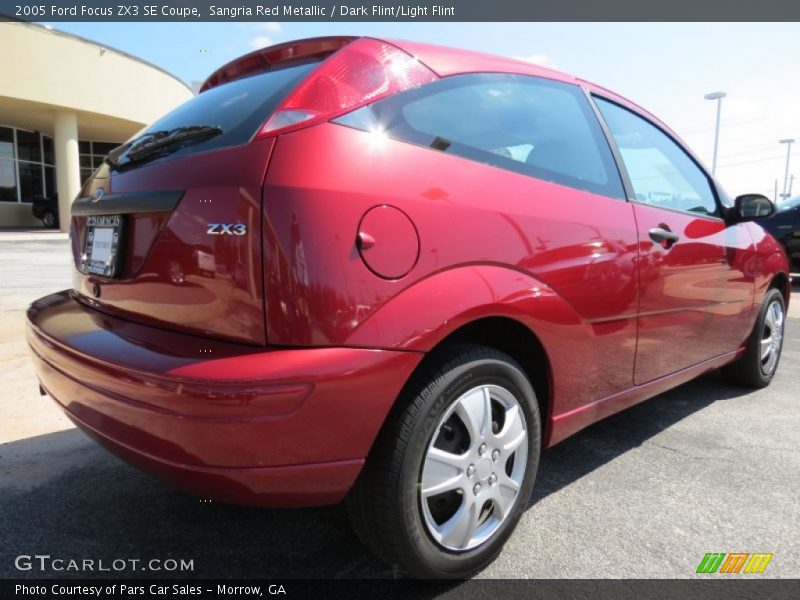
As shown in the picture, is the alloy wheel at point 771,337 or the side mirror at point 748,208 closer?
the side mirror at point 748,208

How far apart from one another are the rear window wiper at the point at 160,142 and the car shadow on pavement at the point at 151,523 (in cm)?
124

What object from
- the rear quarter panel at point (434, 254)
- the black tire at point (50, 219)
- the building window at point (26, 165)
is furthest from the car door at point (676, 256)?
the black tire at point (50, 219)

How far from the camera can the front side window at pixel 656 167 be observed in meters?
2.58

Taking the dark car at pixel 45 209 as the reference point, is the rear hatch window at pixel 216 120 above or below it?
above

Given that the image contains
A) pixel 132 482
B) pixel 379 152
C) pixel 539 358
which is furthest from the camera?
pixel 132 482

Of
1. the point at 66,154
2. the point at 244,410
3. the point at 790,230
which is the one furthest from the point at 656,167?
the point at 66,154

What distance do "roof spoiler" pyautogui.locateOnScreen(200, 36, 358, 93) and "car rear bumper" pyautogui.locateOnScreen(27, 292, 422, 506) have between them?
976 mm

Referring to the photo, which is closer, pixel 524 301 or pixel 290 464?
pixel 290 464

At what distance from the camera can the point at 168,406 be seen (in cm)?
140

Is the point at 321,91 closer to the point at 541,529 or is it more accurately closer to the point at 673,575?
the point at 541,529

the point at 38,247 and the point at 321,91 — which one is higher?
the point at 321,91

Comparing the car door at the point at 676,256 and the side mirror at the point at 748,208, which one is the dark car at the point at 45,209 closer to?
the car door at the point at 676,256

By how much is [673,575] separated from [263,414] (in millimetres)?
1481

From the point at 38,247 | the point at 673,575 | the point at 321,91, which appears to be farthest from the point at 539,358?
the point at 38,247
